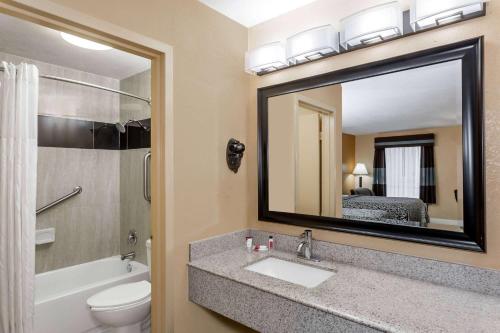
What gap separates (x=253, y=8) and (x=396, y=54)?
3.09 feet

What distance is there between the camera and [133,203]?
297 centimetres

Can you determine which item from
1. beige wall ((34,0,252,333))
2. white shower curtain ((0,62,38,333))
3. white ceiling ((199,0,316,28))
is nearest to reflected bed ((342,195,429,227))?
beige wall ((34,0,252,333))

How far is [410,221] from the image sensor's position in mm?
1438

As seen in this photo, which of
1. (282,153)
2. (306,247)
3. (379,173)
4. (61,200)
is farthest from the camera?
(61,200)

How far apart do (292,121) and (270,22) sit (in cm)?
72

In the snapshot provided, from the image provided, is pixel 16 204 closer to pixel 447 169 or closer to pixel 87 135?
pixel 87 135

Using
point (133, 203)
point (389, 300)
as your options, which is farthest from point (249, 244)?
point (133, 203)

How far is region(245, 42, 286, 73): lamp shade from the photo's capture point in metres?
1.83

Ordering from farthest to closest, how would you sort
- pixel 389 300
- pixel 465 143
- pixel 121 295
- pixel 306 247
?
1. pixel 121 295
2. pixel 306 247
3. pixel 465 143
4. pixel 389 300

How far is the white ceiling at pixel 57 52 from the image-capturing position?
206cm

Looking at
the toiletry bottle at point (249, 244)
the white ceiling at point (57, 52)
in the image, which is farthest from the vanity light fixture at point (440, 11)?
the white ceiling at point (57, 52)

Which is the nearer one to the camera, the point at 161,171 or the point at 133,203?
the point at 161,171

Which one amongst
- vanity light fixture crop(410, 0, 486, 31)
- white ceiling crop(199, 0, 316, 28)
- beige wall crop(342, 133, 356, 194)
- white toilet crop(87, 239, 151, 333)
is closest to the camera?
vanity light fixture crop(410, 0, 486, 31)

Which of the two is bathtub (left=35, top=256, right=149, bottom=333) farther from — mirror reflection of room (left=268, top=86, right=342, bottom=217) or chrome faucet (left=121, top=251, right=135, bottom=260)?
mirror reflection of room (left=268, top=86, right=342, bottom=217)
